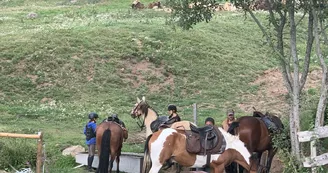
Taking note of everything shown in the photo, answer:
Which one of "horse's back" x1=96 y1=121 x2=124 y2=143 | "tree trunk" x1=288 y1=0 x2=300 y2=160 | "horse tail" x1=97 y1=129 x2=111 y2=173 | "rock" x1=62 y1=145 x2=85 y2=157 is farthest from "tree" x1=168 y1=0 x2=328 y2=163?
"rock" x1=62 y1=145 x2=85 y2=157

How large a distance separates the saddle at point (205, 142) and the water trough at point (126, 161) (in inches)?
100

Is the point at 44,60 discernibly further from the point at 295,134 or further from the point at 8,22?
the point at 295,134

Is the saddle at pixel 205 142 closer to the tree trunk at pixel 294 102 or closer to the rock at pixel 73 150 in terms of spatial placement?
the tree trunk at pixel 294 102

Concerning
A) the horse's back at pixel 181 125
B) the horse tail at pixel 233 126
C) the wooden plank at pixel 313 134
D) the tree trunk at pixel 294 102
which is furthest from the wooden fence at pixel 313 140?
the horse's back at pixel 181 125

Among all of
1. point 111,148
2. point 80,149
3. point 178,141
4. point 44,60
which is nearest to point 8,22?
point 44,60

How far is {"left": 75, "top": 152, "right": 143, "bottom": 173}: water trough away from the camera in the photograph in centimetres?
1250

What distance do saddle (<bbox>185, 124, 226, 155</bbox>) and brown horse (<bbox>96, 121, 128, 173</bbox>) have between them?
237 cm

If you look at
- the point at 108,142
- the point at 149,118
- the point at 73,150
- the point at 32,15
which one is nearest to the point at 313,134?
the point at 149,118

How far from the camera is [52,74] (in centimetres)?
2414

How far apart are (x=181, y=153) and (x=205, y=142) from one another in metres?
0.54

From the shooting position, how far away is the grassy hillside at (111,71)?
19.7 metres

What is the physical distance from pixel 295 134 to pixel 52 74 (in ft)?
50.6

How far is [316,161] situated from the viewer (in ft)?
34.5

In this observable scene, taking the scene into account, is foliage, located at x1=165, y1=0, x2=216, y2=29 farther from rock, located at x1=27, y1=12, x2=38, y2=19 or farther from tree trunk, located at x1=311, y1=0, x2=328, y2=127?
rock, located at x1=27, y1=12, x2=38, y2=19
